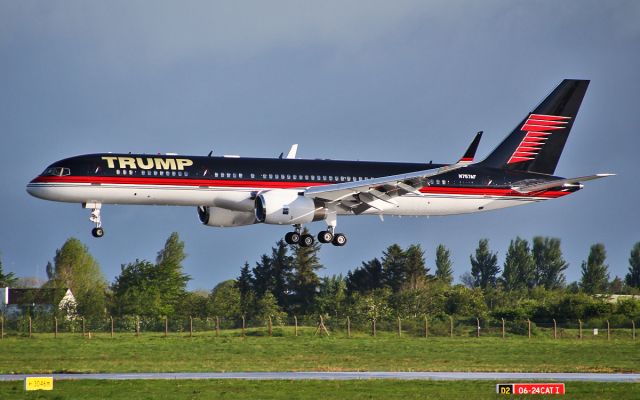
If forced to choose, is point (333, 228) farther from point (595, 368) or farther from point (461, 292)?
point (461, 292)

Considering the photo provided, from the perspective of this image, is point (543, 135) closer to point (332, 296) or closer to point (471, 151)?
point (471, 151)

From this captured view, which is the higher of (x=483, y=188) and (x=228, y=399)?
(x=483, y=188)

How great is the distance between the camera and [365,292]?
4402 inches

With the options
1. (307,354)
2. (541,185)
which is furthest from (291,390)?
(541,185)

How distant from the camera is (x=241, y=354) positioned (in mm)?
66875

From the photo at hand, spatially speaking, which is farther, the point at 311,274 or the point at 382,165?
the point at 311,274

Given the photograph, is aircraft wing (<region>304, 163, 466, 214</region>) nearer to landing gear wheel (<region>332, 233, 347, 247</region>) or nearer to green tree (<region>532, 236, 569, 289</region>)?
landing gear wheel (<region>332, 233, 347, 247</region>)

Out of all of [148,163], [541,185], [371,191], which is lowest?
[371,191]

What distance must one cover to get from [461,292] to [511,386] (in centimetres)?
6027

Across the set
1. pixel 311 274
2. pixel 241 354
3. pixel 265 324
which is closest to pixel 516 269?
pixel 311 274

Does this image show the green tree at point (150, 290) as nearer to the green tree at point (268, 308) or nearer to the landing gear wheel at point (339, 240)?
the green tree at point (268, 308)

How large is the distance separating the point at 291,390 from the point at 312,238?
29.7 meters

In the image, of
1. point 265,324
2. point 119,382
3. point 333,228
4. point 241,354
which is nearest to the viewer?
point 119,382

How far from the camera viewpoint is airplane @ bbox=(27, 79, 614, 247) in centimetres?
6975
